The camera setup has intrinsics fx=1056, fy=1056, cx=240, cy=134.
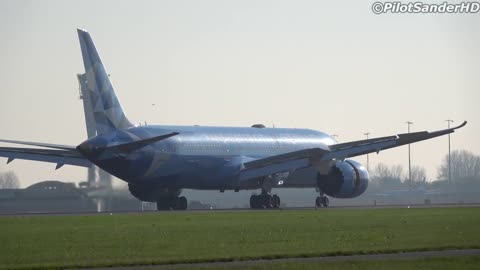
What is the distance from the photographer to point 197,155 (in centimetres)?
6788

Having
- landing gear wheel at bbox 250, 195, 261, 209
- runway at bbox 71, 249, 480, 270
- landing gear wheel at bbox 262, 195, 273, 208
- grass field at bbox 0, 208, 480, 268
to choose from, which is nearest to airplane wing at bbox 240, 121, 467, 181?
landing gear wheel at bbox 250, 195, 261, 209

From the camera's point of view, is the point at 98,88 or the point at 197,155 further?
the point at 197,155

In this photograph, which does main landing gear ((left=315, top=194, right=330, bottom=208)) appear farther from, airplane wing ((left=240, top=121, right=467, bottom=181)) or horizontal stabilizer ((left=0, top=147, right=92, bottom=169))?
horizontal stabilizer ((left=0, top=147, right=92, bottom=169))

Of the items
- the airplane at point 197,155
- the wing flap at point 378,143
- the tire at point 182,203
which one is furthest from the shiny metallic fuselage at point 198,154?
the wing flap at point 378,143

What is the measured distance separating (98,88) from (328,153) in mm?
15533

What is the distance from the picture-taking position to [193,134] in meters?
68.4

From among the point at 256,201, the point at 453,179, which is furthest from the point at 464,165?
the point at 256,201

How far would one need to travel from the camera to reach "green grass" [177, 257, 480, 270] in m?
26.4

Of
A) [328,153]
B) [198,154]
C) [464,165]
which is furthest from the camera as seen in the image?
[464,165]

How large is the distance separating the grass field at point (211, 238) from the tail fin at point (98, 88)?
12.8 meters

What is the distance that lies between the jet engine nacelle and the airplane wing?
2354 millimetres

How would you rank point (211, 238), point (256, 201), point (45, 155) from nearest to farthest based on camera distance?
point (211, 238) → point (45, 155) → point (256, 201)

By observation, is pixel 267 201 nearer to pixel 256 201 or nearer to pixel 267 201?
pixel 267 201

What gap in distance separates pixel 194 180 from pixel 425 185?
69941mm
